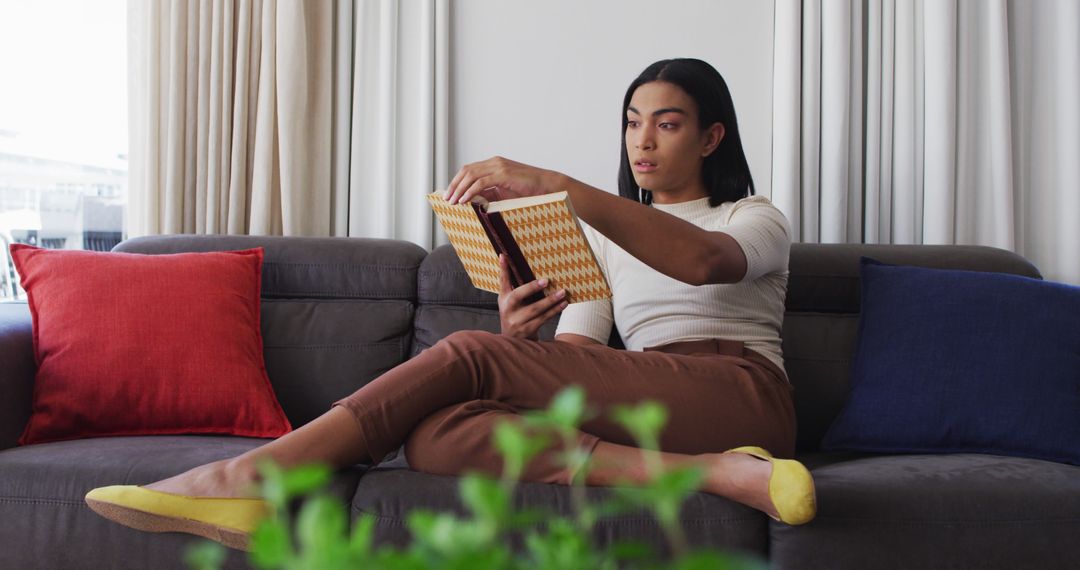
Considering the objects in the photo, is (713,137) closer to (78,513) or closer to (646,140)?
(646,140)

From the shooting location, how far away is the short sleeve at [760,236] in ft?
5.47

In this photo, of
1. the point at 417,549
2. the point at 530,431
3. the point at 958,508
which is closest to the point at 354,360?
the point at 530,431

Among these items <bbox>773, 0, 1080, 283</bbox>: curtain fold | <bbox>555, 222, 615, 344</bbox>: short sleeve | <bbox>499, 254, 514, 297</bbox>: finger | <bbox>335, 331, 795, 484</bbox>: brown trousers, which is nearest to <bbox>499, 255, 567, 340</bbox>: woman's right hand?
<bbox>499, 254, 514, 297</bbox>: finger

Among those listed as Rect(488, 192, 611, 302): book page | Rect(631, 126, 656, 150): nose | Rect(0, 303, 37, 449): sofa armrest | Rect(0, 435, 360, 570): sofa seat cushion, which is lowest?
Rect(0, 435, 360, 570): sofa seat cushion

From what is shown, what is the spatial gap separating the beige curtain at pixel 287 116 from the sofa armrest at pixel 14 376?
75 centimetres

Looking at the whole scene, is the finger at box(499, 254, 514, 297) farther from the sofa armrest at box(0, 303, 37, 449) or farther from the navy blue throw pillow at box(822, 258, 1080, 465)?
the sofa armrest at box(0, 303, 37, 449)

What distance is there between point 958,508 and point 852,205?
1.24 metres

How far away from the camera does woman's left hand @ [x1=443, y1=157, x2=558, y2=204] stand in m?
1.55

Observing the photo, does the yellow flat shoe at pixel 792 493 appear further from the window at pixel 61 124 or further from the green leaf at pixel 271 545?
the window at pixel 61 124

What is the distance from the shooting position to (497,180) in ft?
5.11

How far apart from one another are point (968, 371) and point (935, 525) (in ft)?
1.52

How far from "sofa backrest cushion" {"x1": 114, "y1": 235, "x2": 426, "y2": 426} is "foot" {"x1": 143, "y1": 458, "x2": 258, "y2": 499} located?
687 mm

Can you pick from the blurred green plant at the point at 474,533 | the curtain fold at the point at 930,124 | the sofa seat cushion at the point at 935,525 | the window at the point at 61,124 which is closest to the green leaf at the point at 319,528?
the blurred green plant at the point at 474,533

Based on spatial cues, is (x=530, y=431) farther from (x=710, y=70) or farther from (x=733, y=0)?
(x=733, y=0)
